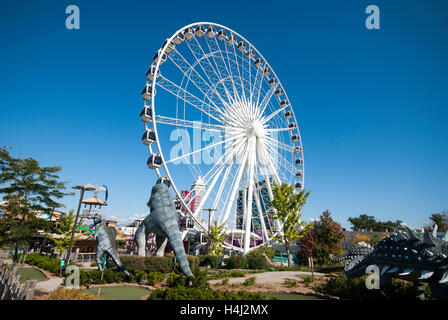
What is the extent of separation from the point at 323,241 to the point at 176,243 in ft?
49.0

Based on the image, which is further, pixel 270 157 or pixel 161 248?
pixel 270 157

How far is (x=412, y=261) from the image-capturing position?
6.78 meters

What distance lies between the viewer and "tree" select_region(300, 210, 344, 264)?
20.7 metres

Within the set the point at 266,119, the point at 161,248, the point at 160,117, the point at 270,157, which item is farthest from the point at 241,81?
the point at 161,248

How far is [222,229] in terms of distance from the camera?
23.3 metres

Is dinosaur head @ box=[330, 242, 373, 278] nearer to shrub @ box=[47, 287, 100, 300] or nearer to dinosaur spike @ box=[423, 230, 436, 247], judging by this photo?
dinosaur spike @ box=[423, 230, 436, 247]

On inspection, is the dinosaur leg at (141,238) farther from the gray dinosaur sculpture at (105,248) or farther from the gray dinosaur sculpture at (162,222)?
the gray dinosaur sculpture at (105,248)

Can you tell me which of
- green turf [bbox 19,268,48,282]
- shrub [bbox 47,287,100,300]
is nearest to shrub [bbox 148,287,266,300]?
shrub [bbox 47,287,100,300]

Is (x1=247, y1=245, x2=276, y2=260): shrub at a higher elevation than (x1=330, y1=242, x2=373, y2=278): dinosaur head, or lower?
lower

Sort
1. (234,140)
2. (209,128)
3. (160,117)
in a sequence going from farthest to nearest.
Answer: (234,140)
(209,128)
(160,117)

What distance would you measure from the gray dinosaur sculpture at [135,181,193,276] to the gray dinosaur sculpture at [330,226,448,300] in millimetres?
7757

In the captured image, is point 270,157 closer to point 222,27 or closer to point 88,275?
point 222,27
